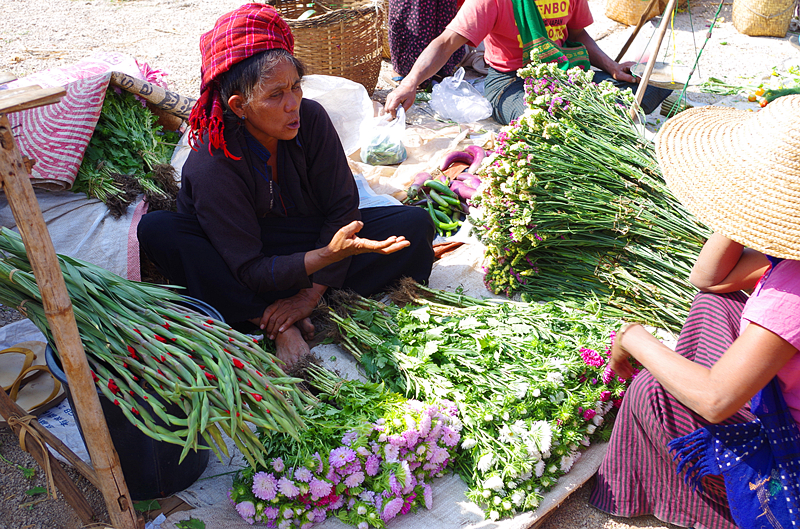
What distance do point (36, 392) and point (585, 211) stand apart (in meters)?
2.29

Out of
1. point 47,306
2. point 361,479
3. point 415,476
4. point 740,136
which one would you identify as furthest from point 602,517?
point 47,306

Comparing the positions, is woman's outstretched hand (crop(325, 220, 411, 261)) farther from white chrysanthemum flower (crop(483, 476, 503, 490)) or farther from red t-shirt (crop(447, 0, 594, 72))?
red t-shirt (crop(447, 0, 594, 72))

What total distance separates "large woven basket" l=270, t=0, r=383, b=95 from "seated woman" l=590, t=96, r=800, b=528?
3124mm

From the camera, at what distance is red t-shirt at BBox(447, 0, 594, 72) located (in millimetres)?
3646

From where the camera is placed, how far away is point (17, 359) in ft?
7.59

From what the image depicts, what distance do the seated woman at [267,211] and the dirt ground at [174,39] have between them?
2.61 m

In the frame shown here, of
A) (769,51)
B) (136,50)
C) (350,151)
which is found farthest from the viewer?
(769,51)

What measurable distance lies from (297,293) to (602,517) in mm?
1494

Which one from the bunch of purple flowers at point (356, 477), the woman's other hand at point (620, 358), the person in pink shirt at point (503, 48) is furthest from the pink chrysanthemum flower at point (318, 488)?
the person in pink shirt at point (503, 48)

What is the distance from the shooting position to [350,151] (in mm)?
3852

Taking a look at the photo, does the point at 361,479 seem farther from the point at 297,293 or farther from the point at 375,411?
the point at 297,293

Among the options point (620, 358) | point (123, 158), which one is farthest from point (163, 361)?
point (123, 158)

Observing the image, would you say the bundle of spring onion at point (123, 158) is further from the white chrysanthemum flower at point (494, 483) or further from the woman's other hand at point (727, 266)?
→ the woman's other hand at point (727, 266)

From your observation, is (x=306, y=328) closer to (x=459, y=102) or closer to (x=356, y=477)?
(x=356, y=477)
